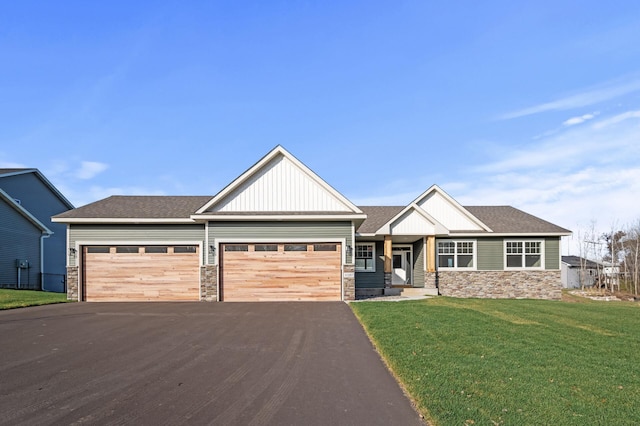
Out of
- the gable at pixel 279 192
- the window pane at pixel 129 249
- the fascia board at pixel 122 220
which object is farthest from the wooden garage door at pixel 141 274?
the gable at pixel 279 192

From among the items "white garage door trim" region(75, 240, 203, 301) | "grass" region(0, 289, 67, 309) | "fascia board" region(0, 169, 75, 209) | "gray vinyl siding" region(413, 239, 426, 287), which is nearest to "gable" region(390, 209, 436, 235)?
"gray vinyl siding" region(413, 239, 426, 287)

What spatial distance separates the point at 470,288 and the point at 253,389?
57.8ft

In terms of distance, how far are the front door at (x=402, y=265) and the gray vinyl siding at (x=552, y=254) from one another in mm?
6723

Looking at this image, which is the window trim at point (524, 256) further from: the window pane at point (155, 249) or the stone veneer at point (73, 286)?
the stone veneer at point (73, 286)

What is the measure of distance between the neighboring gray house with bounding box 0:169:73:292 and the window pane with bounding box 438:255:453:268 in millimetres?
23664

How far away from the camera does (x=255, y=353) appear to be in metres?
7.90

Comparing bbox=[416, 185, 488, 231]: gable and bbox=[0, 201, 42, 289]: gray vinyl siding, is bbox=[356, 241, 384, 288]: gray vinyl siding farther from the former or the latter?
bbox=[0, 201, 42, 289]: gray vinyl siding

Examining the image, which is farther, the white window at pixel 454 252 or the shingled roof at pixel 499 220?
the white window at pixel 454 252

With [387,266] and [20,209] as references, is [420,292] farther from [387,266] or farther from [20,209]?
[20,209]

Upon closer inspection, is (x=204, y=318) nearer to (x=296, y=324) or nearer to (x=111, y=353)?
(x=296, y=324)

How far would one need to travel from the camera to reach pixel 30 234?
85.0 feet

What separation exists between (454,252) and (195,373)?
17370 millimetres

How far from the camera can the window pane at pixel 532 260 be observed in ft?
70.8

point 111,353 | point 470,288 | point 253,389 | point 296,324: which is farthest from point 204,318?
point 470,288
